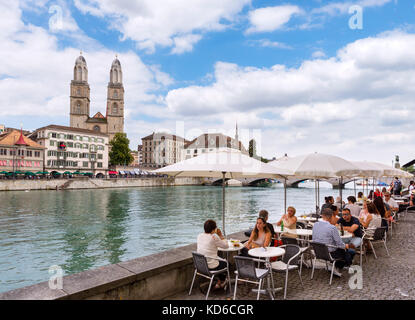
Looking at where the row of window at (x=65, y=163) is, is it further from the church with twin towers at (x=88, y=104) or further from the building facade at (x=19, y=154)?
the church with twin towers at (x=88, y=104)

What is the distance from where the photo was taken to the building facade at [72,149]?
6744 cm

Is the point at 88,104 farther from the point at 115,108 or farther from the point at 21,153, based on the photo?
the point at 21,153

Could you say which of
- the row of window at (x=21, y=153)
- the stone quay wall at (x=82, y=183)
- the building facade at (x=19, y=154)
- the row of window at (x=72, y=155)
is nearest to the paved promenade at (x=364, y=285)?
the stone quay wall at (x=82, y=183)

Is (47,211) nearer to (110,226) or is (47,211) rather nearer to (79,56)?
(110,226)

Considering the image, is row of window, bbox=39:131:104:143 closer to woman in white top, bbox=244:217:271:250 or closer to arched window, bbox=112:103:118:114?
arched window, bbox=112:103:118:114

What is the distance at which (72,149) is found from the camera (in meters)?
71.7

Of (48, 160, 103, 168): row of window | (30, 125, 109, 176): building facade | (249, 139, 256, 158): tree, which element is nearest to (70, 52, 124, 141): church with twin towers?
(30, 125, 109, 176): building facade

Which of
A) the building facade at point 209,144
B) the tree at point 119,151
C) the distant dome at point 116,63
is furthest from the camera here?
the distant dome at point 116,63

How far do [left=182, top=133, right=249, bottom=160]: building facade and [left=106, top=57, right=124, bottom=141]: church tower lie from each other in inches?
921

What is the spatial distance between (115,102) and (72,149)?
117ft

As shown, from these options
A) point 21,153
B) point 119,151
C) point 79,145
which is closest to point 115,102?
point 119,151

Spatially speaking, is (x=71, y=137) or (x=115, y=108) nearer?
(x=71, y=137)

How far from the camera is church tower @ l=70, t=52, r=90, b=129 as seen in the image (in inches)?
3824

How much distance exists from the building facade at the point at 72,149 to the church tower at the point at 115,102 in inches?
833
